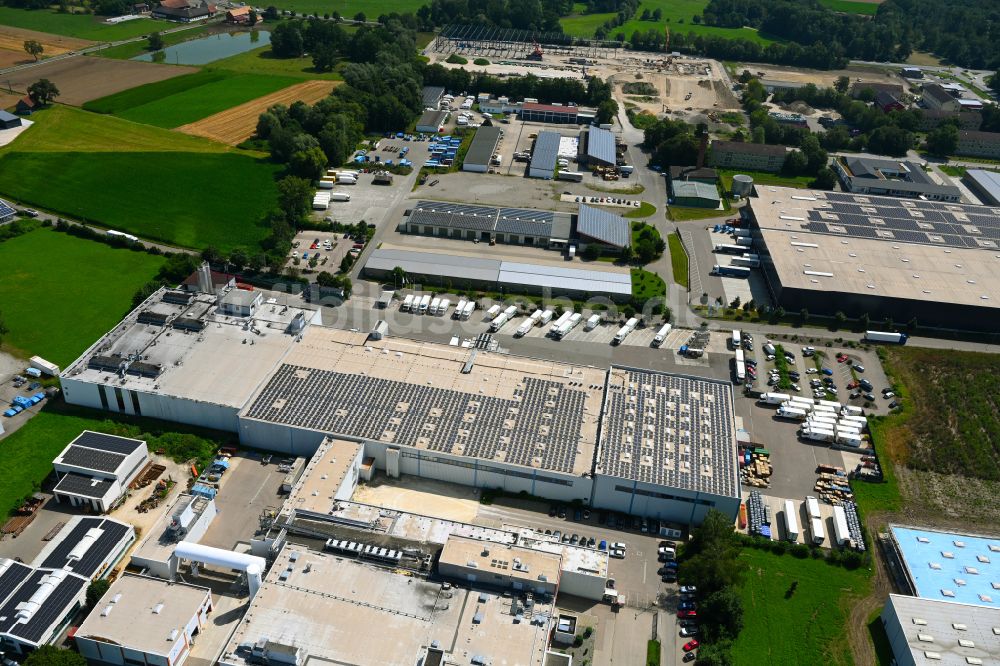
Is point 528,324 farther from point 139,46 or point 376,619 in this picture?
point 139,46

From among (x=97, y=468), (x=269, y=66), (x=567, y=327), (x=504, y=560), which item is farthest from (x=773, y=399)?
(x=269, y=66)

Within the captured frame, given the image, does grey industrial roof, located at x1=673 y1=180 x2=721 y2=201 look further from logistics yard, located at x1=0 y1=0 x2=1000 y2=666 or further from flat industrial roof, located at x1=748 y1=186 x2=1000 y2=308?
flat industrial roof, located at x1=748 y1=186 x2=1000 y2=308

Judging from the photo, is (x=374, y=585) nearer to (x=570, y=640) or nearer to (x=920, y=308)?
(x=570, y=640)

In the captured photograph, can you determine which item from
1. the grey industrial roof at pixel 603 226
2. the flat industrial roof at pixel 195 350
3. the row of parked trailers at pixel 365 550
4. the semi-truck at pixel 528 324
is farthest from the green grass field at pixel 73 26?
the row of parked trailers at pixel 365 550

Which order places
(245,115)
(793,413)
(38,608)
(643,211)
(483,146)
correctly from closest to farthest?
(38,608) → (793,413) → (643,211) → (483,146) → (245,115)

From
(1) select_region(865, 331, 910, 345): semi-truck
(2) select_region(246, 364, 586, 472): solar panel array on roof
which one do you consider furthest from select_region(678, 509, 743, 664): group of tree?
(1) select_region(865, 331, 910, 345): semi-truck

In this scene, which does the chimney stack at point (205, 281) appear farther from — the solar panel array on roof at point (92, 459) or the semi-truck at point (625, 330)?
the semi-truck at point (625, 330)
